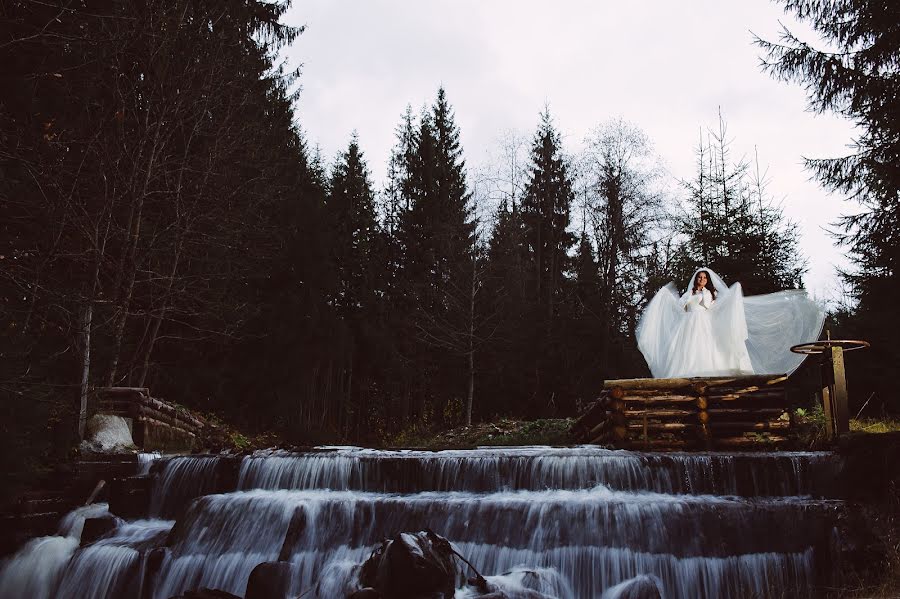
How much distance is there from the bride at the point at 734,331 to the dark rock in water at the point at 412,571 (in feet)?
27.7

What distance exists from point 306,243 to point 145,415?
1415 centimetres

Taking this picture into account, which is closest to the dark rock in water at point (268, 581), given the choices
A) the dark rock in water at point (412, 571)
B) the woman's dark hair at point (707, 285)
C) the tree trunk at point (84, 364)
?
the dark rock in water at point (412, 571)

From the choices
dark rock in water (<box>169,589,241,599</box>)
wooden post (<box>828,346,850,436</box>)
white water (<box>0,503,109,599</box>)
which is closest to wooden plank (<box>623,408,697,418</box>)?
wooden post (<box>828,346,850,436</box>)

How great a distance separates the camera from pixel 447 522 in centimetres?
906

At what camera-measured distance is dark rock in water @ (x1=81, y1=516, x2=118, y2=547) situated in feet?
32.7

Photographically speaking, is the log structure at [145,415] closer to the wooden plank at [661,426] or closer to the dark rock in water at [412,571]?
the dark rock in water at [412,571]

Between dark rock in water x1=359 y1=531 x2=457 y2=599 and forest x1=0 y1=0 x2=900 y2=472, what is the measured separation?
14.5ft

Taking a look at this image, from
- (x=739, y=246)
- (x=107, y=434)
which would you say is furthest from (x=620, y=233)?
(x=107, y=434)

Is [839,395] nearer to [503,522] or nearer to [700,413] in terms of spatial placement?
[700,413]

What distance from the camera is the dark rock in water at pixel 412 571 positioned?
6.80 m

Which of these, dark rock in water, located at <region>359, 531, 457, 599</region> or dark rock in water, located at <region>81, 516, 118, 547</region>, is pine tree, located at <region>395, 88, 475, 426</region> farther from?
dark rock in water, located at <region>359, 531, 457, 599</region>

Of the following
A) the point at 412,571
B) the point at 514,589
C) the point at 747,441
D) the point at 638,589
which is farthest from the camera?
the point at 747,441

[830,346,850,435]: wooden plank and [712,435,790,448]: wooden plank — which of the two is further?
[712,435,790,448]: wooden plank

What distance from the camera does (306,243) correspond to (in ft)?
91.2
